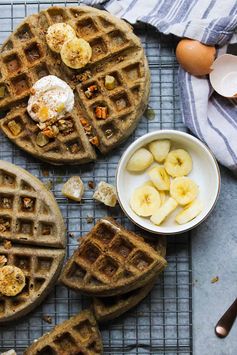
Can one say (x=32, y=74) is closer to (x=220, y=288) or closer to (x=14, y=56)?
(x=14, y=56)

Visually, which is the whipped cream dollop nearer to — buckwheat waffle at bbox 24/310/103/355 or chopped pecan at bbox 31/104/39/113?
chopped pecan at bbox 31/104/39/113

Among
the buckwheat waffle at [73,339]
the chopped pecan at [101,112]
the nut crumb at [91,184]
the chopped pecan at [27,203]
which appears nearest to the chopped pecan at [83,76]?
the chopped pecan at [101,112]

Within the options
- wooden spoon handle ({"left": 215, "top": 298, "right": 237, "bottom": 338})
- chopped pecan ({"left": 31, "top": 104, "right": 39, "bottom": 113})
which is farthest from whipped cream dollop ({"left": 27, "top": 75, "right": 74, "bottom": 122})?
wooden spoon handle ({"left": 215, "top": 298, "right": 237, "bottom": 338})

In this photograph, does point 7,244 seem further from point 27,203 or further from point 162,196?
point 162,196

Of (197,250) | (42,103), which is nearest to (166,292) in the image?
(197,250)

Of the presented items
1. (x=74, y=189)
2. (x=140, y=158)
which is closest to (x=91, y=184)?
(x=74, y=189)

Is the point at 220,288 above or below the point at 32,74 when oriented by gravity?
below

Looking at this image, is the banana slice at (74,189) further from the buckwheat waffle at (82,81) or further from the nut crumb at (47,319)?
the nut crumb at (47,319)
